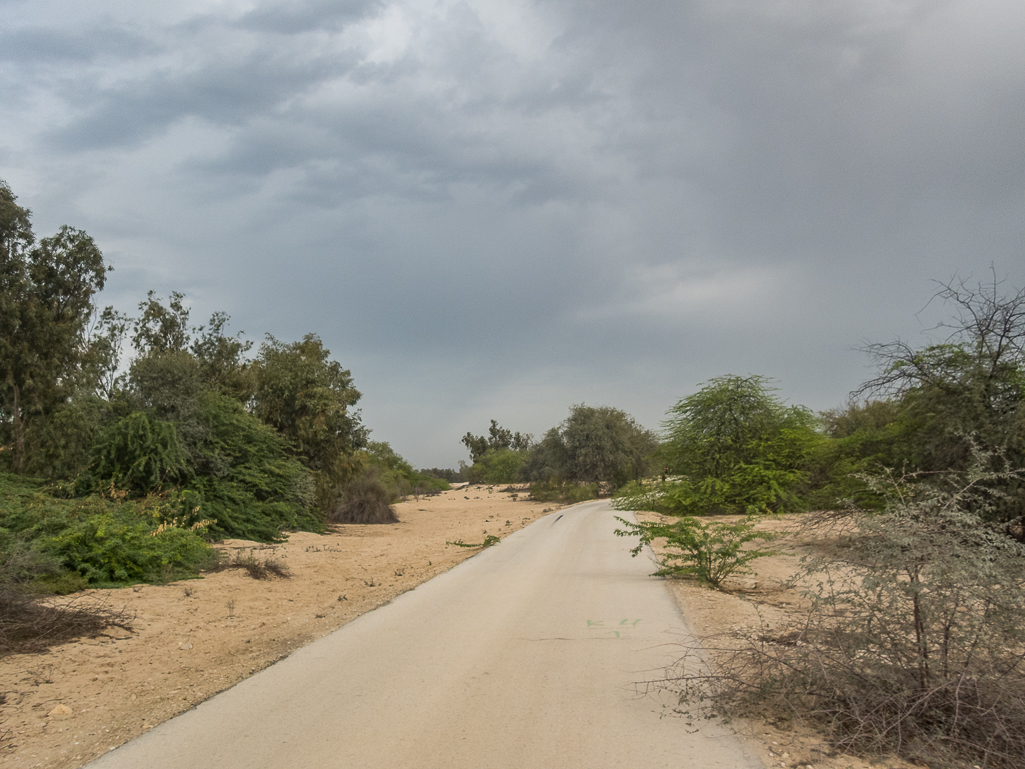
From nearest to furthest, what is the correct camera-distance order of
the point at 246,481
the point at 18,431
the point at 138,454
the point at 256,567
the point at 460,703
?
the point at 460,703
the point at 256,567
the point at 138,454
the point at 246,481
the point at 18,431

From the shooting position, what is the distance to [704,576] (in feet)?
37.9

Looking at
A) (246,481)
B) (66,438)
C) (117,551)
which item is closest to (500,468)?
(246,481)

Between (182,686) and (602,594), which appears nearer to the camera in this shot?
(182,686)

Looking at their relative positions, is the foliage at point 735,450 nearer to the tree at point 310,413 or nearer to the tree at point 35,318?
the tree at point 310,413

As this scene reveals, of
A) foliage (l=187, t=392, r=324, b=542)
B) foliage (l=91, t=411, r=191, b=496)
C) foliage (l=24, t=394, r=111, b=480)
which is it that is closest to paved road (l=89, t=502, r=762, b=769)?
foliage (l=187, t=392, r=324, b=542)

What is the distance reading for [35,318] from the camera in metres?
22.6

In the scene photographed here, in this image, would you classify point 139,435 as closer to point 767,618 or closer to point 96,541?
point 96,541

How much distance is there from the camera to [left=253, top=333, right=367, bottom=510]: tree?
28.9m

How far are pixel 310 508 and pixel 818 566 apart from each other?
80.2ft

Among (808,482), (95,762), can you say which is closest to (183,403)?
(95,762)

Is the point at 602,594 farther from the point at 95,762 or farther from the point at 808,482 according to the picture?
the point at 808,482

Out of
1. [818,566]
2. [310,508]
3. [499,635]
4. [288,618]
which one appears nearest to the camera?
[818,566]

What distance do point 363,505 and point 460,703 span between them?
31.2m

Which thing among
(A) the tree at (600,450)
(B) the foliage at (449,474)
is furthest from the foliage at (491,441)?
(A) the tree at (600,450)
